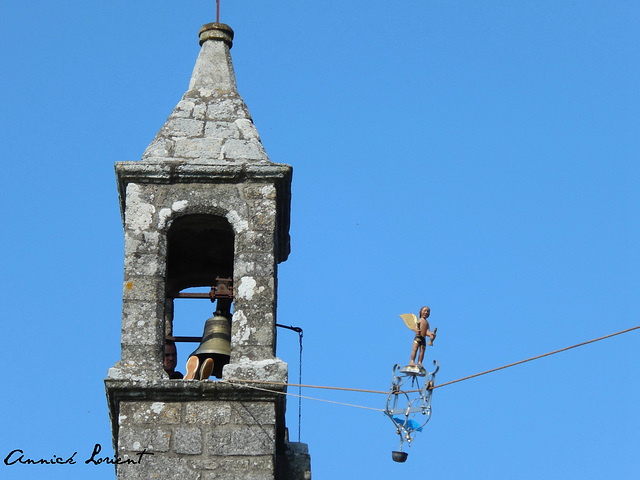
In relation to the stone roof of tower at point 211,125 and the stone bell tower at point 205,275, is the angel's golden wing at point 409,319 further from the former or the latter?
the stone roof of tower at point 211,125

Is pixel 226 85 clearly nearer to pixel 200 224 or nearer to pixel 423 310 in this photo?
pixel 200 224

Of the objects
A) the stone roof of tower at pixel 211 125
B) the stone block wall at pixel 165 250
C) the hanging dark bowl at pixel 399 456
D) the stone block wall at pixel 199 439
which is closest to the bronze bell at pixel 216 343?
the stone block wall at pixel 165 250

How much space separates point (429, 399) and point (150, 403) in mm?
2140

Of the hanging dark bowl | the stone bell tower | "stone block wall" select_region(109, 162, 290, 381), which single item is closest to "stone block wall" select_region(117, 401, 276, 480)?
the stone bell tower

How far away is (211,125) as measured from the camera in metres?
A: 16.7

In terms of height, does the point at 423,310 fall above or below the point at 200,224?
below

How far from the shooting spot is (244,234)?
52.7ft

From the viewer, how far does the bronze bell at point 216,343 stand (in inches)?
634

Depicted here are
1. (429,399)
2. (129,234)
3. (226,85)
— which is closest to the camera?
(429,399)

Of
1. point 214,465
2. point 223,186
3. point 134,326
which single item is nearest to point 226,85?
point 223,186

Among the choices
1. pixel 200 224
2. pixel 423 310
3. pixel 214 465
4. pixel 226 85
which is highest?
pixel 226 85

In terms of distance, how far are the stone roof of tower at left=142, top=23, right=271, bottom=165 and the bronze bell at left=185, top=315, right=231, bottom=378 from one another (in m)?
1.28

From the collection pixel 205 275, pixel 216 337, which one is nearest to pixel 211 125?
pixel 205 275

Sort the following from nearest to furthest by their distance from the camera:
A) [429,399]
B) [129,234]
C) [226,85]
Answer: [429,399] → [129,234] → [226,85]
